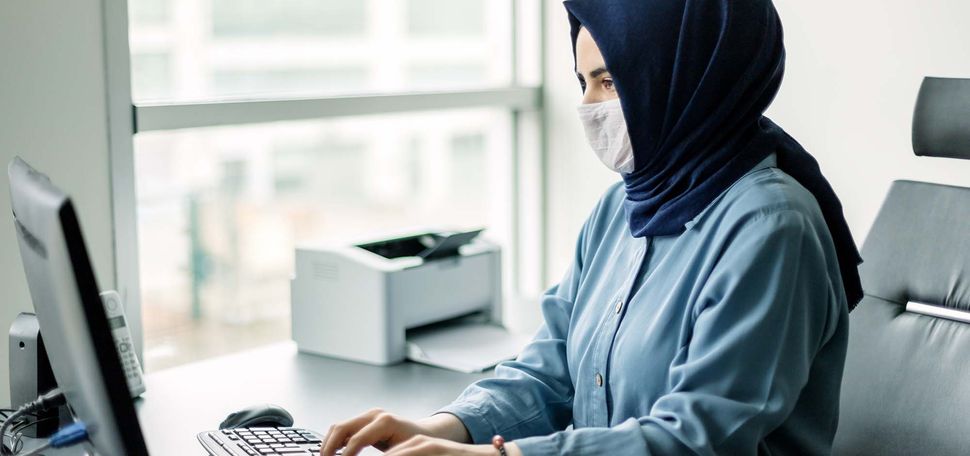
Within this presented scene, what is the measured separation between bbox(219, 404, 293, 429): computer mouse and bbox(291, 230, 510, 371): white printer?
45cm

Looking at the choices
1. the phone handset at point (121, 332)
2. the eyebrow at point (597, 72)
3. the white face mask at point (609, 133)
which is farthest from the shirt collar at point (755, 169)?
the phone handset at point (121, 332)

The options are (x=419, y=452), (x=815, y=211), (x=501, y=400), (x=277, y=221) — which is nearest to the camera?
(x=419, y=452)

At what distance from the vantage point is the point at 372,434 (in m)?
1.21

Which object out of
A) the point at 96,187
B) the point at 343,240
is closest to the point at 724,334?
the point at 343,240

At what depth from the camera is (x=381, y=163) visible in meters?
2.80

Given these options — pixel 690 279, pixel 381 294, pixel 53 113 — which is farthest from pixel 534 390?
pixel 53 113

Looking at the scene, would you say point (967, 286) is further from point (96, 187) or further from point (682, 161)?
point (96, 187)

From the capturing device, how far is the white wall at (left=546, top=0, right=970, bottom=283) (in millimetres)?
2195

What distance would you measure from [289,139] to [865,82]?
1366 mm

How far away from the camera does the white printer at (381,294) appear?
1980mm

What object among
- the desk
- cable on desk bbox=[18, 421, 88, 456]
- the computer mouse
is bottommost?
the desk

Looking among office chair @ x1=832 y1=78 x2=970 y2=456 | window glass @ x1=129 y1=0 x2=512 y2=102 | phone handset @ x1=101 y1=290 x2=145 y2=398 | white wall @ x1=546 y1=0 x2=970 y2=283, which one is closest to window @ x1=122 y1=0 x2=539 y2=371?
window glass @ x1=129 y1=0 x2=512 y2=102

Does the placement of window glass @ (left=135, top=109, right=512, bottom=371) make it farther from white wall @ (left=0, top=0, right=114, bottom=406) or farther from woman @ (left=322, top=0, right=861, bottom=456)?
woman @ (left=322, top=0, right=861, bottom=456)

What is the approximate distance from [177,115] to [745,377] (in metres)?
1.39
